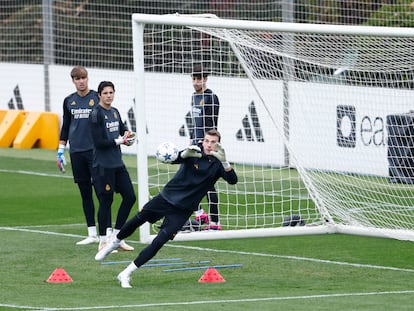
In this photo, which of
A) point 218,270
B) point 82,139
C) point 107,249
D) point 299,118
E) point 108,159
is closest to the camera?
point 218,270

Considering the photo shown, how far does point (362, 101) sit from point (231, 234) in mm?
4439

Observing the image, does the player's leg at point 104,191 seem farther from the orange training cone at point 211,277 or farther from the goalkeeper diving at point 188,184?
the orange training cone at point 211,277

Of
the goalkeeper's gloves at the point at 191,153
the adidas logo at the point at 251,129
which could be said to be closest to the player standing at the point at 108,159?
the goalkeeper's gloves at the point at 191,153

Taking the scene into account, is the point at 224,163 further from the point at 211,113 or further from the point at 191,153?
the point at 211,113

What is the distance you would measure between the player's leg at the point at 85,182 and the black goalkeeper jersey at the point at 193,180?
2611 mm

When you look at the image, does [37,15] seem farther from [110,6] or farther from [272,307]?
[272,307]

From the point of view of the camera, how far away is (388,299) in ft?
35.7

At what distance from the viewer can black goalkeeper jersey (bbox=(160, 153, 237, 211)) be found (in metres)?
12.1

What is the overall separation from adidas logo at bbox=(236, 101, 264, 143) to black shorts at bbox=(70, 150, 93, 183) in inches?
209

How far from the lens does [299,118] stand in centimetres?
1728

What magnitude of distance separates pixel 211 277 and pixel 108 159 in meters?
2.51

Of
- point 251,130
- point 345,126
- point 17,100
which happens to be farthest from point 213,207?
point 17,100

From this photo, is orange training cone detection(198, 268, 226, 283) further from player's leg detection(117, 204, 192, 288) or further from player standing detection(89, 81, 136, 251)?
player standing detection(89, 81, 136, 251)

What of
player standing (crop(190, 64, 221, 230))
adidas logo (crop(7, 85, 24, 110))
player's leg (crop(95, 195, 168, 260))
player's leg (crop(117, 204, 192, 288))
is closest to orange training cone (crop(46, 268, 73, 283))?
player's leg (crop(117, 204, 192, 288))
